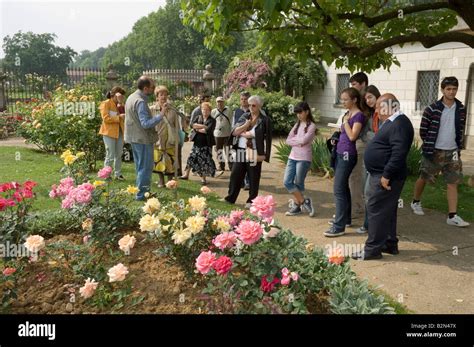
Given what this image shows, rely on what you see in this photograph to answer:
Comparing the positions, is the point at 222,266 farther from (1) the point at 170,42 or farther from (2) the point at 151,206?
(1) the point at 170,42

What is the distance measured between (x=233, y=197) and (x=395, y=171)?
3190 mm

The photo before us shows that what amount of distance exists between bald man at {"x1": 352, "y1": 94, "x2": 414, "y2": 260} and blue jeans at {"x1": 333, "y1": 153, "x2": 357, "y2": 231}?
2.15 ft

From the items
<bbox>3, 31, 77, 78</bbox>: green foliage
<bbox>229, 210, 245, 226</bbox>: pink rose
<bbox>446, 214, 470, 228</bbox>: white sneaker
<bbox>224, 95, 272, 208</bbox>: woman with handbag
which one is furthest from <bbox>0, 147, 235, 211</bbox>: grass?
<bbox>3, 31, 77, 78</bbox>: green foliage

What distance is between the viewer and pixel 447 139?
20.7 ft

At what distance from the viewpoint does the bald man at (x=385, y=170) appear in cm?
477

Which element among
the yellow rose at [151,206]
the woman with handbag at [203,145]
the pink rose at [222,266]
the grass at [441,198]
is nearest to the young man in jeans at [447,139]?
the grass at [441,198]

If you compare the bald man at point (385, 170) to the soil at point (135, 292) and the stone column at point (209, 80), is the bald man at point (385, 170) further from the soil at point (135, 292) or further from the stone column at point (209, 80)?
the stone column at point (209, 80)

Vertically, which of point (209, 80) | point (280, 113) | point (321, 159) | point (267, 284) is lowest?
point (267, 284)

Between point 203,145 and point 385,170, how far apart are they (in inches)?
188

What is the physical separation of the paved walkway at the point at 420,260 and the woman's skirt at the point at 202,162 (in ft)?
4.20

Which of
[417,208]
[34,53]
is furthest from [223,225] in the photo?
[34,53]

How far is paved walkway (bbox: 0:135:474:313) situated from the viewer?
13.7 feet

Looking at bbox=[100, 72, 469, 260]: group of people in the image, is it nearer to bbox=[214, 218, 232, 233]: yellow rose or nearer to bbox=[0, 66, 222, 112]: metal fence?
bbox=[214, 218, 232, 233]: yellow rose

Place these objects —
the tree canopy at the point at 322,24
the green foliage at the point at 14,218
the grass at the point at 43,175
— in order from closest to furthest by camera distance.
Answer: the green foliage at the point at 14,218
the tree canopy at the point at 322,24
the grass at the point at 43,175
